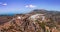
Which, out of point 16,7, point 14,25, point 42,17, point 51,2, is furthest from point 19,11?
point 51,2

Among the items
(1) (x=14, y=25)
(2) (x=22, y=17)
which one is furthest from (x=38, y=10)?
(1) (x=14, y=25)

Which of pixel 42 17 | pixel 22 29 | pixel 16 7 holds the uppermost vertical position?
pixel 16 7

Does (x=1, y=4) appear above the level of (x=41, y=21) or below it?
above

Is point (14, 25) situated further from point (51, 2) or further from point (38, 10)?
point (51, 2)

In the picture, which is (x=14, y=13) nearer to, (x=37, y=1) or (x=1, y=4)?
(x=1, y=4)

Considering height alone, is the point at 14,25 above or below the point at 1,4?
below
